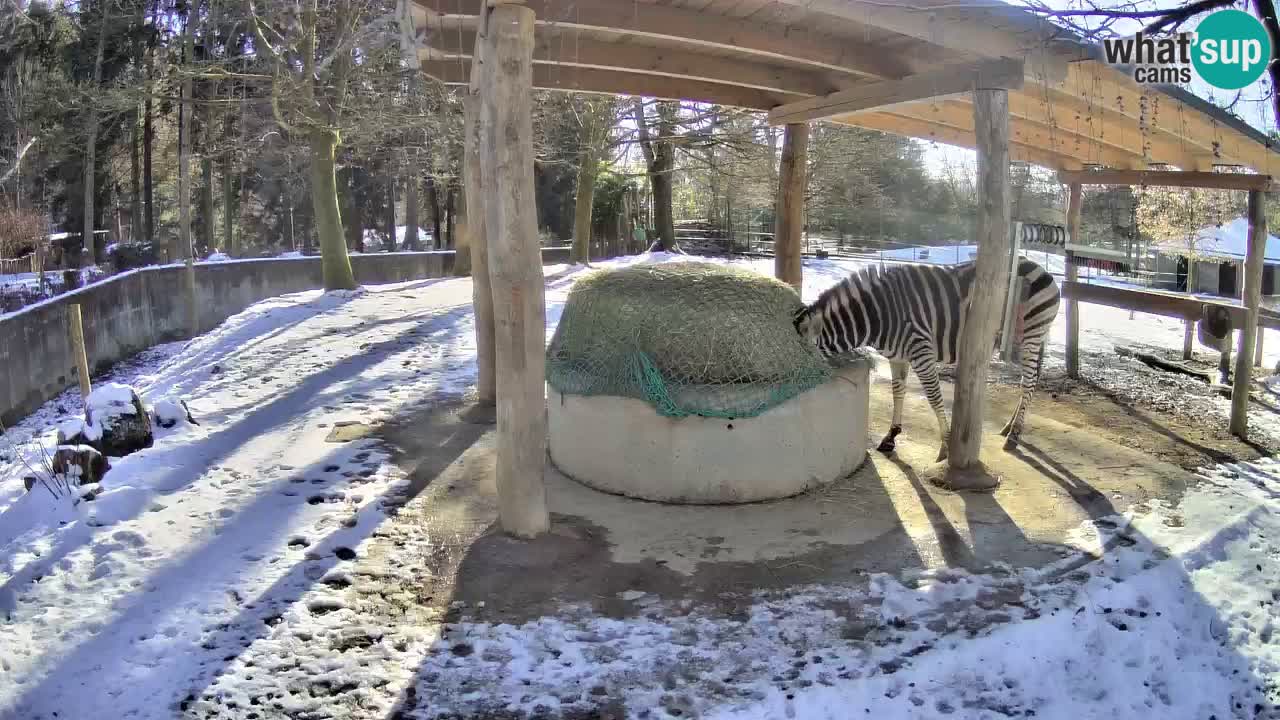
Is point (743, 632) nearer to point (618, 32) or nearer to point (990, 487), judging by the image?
point (990, 487)

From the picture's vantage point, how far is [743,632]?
3.97m

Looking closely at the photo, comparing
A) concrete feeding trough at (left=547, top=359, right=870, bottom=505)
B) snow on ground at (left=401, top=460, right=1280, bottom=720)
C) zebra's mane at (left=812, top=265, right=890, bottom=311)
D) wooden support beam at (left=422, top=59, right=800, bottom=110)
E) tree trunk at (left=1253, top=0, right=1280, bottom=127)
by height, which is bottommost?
snow on ground at (left=401, top=460, right=1280, bottom=720)

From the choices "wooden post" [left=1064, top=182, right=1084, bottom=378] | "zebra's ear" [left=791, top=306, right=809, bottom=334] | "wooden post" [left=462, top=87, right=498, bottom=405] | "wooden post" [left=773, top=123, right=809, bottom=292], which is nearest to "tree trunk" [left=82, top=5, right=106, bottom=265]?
"wooden post" [left=462, top=87, right=498, bottom=405]

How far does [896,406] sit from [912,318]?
0.79m

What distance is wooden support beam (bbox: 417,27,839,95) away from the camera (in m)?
6.68

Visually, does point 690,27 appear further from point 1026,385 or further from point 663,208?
point 663,208

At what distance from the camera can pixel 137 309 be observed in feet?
52.1

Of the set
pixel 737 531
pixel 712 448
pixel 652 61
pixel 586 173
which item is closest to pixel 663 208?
pixel 586 173

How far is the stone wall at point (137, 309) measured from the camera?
36.7 feet

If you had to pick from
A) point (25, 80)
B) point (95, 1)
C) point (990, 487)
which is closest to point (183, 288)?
point (95, 1)

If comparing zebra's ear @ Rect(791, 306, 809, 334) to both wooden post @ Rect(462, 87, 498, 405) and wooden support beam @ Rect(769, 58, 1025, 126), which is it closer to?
wooden support beam @ Rect(769, 58, 1025, 126)

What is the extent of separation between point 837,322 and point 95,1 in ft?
68.1

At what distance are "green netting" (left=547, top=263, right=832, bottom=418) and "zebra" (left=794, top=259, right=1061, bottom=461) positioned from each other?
34cm

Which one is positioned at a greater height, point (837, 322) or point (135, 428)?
point (837, 322)
